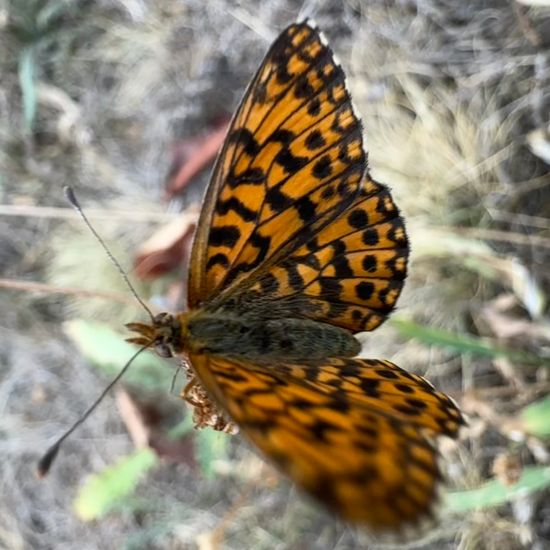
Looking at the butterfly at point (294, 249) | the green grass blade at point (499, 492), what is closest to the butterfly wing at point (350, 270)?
the butterfly at point (294, 249)

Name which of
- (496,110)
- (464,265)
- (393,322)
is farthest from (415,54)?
(393,322)

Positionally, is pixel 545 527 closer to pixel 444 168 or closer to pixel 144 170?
pixel 444 168

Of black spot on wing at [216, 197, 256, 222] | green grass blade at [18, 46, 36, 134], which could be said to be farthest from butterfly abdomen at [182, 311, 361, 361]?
green grass blade at [18, 46, 36, 134]

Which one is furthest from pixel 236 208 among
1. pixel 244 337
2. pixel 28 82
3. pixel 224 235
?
pixel 28 82

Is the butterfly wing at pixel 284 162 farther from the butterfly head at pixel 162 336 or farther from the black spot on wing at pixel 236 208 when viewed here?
the butterfly head at pixel 162 336

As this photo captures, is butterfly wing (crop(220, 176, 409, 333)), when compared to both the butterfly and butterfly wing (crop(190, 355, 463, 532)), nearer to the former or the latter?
the butterfly

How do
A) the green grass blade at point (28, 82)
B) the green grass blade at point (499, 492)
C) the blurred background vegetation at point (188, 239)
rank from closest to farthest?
the green grass blade at point (499, 492)
the blurred background vegetation at point (188, 239)
the green grass blade at point (28, 82)
